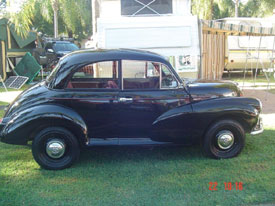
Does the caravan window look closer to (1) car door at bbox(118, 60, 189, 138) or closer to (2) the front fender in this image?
(1) car door at bbox(118, 60, 189, 138)

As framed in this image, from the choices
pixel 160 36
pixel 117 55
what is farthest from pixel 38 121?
pixel 160 36

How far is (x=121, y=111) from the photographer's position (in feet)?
14.7

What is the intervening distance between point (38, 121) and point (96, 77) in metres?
1.18

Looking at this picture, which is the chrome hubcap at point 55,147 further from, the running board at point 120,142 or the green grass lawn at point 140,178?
the running board at point 120,142

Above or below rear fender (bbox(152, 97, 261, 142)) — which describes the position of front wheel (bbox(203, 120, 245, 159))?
below

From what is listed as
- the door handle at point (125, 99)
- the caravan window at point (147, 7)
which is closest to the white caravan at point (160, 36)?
the caravan window at point (147, 7)

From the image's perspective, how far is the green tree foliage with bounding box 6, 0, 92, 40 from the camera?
869 centimetres

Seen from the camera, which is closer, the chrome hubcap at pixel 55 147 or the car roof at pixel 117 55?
the chrome hubcap at pixel 55 147

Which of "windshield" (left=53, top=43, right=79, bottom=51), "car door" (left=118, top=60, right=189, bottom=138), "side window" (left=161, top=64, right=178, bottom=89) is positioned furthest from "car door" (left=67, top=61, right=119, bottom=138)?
"windshield" (left=53, top=43, right=79, bottom=51)

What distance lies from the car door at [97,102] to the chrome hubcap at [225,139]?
160 centimetres

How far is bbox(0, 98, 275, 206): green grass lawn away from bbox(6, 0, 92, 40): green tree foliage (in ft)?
15.7

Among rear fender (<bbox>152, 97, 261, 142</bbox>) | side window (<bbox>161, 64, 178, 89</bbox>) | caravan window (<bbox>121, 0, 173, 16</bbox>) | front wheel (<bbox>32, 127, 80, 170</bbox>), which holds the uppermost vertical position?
caravan window (<bbox>121, 0, 173, 16</bbox>)

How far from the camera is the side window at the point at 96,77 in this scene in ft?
15.1
